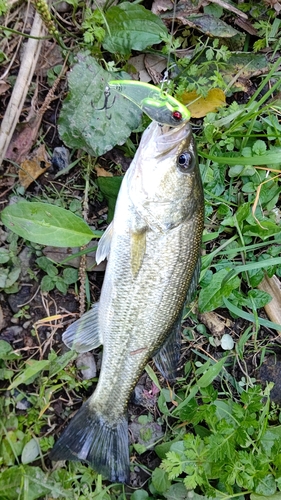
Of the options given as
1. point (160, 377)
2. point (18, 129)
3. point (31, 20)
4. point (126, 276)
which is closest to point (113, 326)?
point (126, 276)

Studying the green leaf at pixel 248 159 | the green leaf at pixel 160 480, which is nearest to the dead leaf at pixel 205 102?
the green leaf at pixel 248 159

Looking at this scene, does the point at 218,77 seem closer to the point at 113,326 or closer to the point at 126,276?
the point at 126,276

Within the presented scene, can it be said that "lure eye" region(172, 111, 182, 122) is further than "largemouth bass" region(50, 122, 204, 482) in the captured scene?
No

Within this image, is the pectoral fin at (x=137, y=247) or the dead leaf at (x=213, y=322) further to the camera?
the dead leaf at (x=213, y=322)

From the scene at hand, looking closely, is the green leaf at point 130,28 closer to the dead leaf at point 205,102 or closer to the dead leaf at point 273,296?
the dead leaf at point 205,102

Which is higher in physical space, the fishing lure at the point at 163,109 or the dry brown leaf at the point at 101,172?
the fishing lure at the point at 163,109

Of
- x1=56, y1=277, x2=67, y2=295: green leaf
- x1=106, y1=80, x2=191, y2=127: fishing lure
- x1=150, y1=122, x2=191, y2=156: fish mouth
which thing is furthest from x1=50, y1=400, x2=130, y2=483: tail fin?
x1=106, y1=80, x2=191, y2=127: fishing lure

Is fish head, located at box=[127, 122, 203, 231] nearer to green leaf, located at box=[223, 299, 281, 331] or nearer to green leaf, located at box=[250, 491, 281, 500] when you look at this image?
green leaf, located at box=[223, 299, 281, 331]
